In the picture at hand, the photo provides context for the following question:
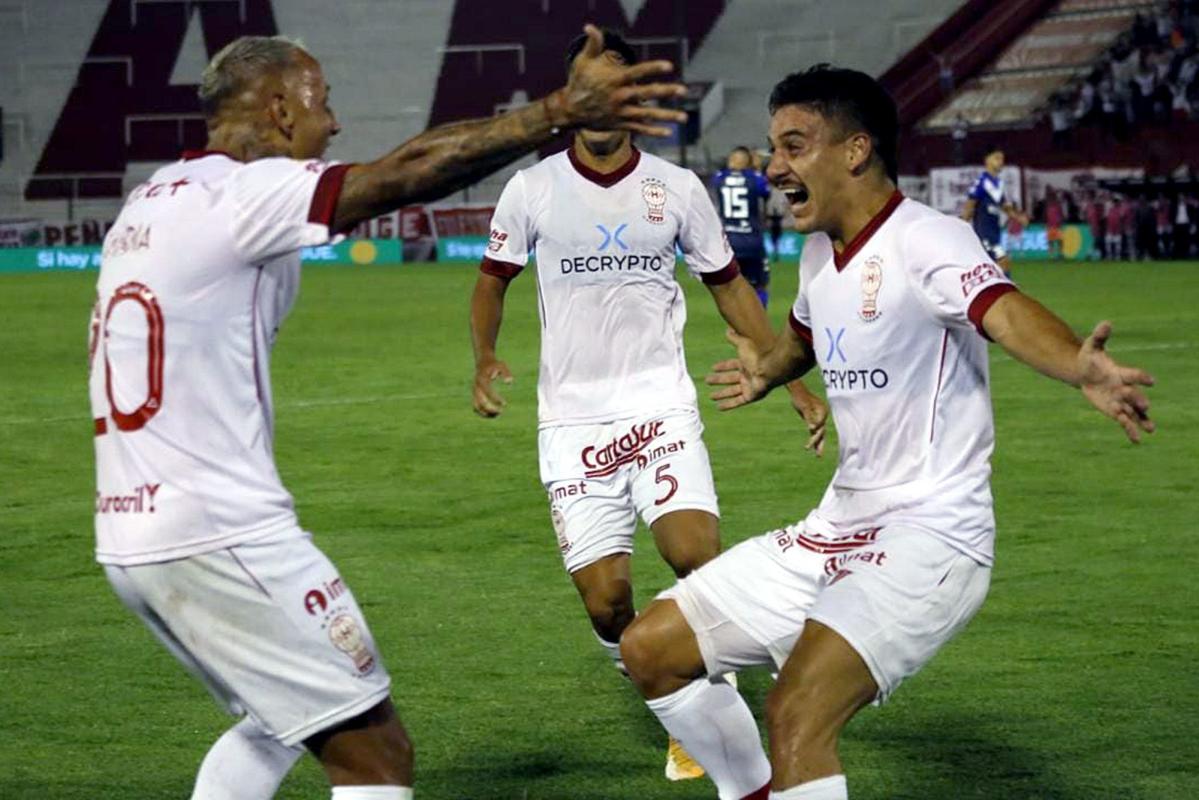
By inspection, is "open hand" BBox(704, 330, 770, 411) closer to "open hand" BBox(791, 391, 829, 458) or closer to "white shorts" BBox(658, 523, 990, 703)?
"open hand" BBox(791, 391, 829, 458)

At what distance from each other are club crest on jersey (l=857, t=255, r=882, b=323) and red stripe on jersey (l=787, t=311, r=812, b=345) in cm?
60

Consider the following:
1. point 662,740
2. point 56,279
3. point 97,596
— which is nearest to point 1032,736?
point 662,740

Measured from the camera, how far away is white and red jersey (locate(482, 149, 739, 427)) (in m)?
7.50

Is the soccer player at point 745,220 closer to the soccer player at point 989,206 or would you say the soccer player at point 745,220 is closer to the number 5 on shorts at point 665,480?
the soccer player at point 989,206

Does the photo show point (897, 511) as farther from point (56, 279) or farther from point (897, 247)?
point (56, 279)

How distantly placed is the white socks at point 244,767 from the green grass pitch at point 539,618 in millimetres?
1556

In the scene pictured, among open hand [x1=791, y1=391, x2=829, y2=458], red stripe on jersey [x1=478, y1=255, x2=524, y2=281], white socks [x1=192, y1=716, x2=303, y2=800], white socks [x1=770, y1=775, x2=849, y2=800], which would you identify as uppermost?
red stripe on jersey [x1=478, y1=255, x2=524, y2=281]

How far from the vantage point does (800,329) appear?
5.91 meters

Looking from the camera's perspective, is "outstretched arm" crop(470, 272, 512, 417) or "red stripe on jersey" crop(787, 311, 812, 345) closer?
"red stripe on jersey" crop(787, 311, 812, 345)

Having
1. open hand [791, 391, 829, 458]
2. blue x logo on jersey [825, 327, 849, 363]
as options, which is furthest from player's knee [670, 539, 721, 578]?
blue x logo on jersey [825, 327, 849, 363]

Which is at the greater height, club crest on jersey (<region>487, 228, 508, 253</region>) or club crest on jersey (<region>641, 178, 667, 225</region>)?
club crest on jersey (<region>641, 178, 667, 225</region>)

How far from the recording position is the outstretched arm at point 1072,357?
15.0ft

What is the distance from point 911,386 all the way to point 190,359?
1.85m

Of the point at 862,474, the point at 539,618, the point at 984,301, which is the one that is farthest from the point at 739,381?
the point at 539,618
